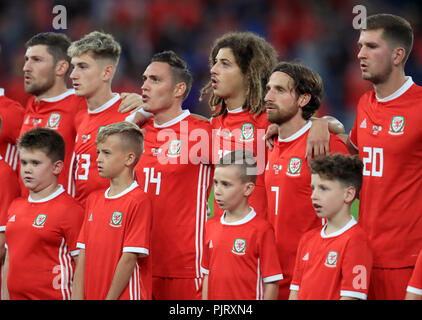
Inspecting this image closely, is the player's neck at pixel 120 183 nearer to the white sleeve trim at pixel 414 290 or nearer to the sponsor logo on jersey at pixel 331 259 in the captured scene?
the sponsor logo on jersey at pixel 331 259

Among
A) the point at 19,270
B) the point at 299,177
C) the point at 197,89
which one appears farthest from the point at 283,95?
the point at 197,89

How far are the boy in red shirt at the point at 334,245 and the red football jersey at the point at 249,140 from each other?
70 cm

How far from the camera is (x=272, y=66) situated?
538 centimetres

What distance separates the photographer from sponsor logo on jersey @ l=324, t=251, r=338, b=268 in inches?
164

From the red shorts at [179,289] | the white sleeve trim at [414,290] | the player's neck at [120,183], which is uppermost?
the player's neck at [120,183]

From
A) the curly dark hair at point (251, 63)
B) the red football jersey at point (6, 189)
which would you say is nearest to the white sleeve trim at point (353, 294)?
the curly dark hair at point (251, 63)

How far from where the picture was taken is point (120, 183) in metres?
4.82

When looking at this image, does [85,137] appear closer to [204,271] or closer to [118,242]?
[118,242]

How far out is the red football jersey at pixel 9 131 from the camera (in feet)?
19.7

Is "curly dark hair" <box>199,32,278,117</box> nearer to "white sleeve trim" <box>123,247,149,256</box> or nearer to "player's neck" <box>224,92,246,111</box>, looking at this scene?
"player's neck" <box>224,92,246,111</box>

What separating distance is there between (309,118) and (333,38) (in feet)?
25.3

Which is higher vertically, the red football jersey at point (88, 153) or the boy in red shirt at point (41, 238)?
the red football jersey at point (88, 153)

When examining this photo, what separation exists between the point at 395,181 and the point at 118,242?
1721mm
